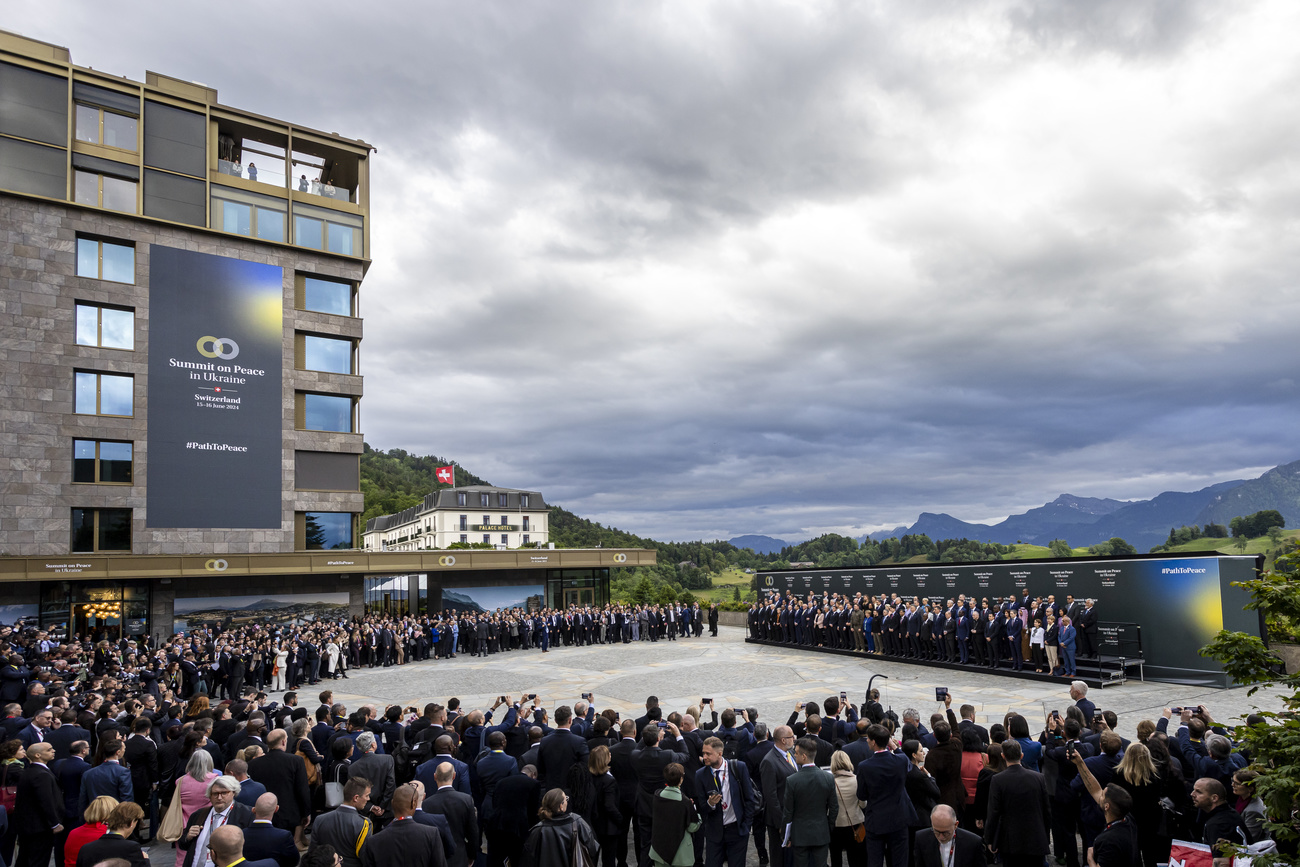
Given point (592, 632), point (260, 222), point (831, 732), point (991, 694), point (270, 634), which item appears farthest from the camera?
point (260, 222)

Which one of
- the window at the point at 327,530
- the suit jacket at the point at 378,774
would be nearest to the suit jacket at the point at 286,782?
the suit jacket at the point at 378,774

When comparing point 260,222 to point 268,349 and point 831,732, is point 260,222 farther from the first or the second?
point 831,732

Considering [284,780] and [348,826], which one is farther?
[284,780]

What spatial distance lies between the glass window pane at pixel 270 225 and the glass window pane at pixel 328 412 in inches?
306

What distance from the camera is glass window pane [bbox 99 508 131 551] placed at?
102 feet

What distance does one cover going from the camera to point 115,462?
31.6m

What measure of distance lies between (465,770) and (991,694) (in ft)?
46.5

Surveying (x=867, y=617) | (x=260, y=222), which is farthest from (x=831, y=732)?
(x=260, y=222)

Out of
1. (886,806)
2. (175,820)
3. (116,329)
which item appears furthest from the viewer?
(116,329)

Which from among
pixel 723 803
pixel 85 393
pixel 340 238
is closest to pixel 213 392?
pixel 85 393

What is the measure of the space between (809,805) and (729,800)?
85cm

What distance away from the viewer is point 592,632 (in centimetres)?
3350

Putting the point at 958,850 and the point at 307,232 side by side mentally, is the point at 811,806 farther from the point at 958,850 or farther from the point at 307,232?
the point at 307,232

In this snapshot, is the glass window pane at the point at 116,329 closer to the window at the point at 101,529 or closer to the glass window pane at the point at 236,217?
the glass window pane at the point at 236,217
